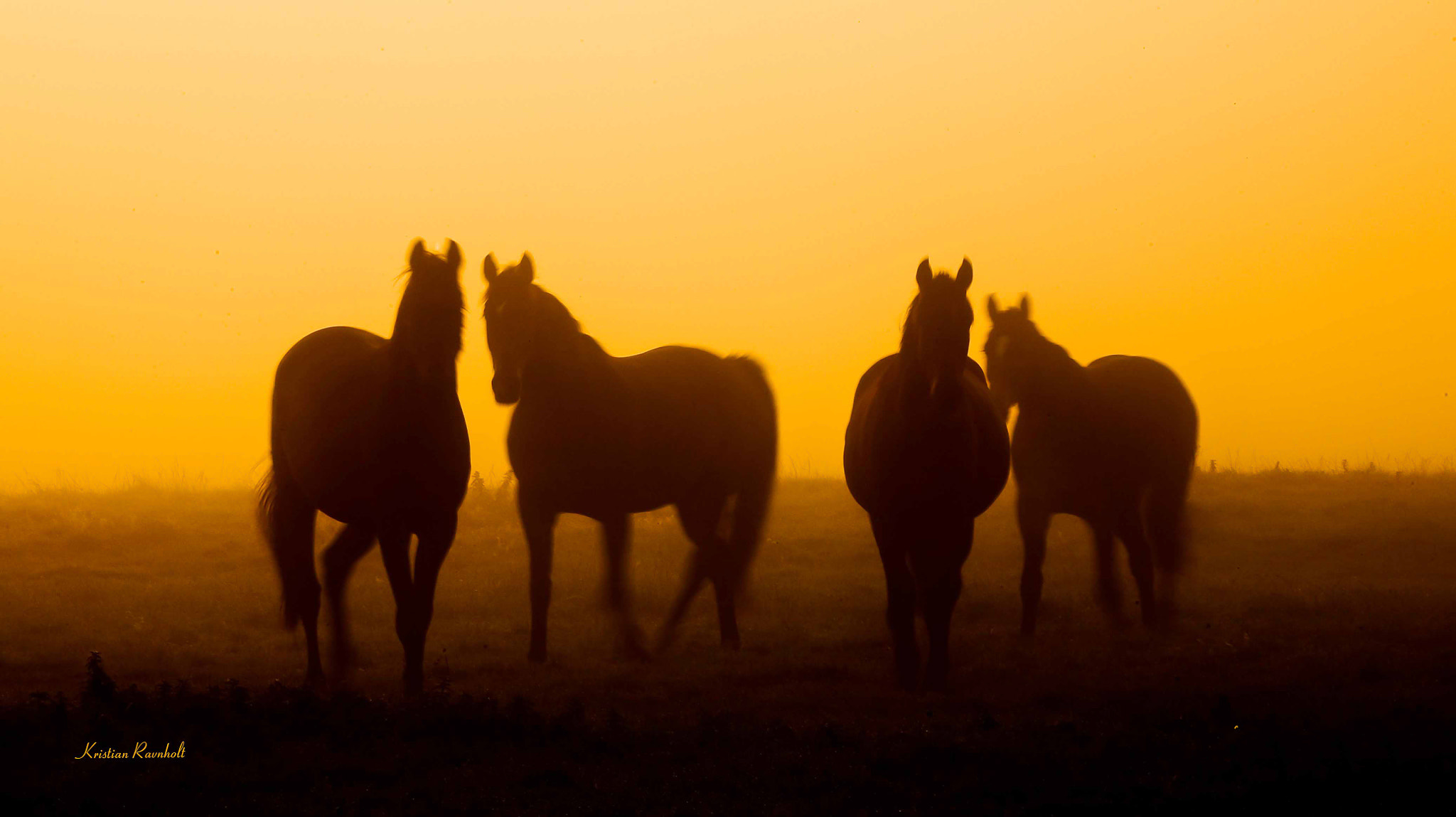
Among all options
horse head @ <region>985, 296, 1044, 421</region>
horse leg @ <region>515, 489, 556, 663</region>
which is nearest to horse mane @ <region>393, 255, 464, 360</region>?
horse leg @ <region>515, 489, 556, 663</region>

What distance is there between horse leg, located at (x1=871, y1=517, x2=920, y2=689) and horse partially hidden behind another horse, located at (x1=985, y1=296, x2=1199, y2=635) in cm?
250

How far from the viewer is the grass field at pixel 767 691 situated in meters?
5.64

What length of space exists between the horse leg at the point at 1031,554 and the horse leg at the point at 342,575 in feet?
18.1

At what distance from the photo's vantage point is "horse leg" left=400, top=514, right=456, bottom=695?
298 inches

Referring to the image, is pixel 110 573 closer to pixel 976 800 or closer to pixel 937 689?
pixel 937 689

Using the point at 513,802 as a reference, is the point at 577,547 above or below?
below

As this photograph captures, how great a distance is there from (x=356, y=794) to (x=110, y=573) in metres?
10.3

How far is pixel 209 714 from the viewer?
266 inches

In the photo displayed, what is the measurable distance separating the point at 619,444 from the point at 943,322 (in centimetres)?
342

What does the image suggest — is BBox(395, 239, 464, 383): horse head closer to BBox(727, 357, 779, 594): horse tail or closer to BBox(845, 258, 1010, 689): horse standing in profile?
BBox(845, 258, 1010, 689): horse standing in profile

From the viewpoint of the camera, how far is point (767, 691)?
7.83 meters

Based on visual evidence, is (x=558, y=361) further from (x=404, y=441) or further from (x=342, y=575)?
(x=342, y=575)

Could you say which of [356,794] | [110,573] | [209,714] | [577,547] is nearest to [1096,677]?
[356,794]

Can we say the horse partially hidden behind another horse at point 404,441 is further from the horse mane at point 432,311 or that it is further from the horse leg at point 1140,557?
the horse leg at point 1140,557
